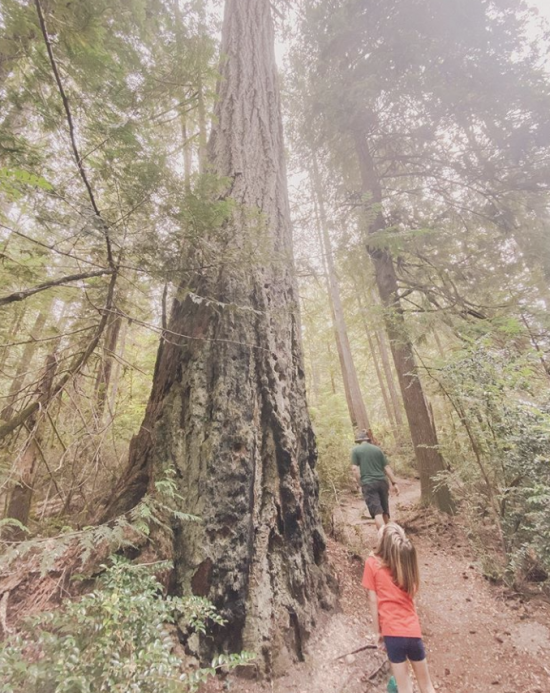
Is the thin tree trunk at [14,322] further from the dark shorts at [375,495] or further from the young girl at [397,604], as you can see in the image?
the dark shorts at [375,495]

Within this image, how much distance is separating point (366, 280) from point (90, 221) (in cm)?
761

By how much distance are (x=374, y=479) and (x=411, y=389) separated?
7.39 ft

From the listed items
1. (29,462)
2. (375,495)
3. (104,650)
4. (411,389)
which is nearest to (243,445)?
(104,650)

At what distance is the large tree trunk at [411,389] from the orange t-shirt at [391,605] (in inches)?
140

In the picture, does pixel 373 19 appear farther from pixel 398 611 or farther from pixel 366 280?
pixel 398 611

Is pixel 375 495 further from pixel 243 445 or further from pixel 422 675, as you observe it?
pixel 243 445

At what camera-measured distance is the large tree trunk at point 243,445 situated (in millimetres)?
2191

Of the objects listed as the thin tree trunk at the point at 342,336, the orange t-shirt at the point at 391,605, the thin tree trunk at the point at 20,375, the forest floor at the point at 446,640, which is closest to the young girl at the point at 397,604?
the orange t-shirt at the point at 391,605

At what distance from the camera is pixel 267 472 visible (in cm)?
260

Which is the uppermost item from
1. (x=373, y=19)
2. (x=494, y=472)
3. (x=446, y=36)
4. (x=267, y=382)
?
(x=373, y=19)

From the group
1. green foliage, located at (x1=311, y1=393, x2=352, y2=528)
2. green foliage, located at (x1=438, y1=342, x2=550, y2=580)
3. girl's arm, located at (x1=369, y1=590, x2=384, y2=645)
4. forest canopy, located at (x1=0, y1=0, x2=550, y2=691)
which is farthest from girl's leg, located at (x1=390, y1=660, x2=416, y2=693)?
green foliage, located at (x1=311, y1=393, x2=352, y2=528)

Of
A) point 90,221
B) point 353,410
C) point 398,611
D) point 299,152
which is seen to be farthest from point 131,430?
point 299,152

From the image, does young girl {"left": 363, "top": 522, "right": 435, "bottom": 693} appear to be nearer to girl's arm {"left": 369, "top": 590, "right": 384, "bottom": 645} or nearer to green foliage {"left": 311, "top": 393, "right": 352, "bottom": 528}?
girl's arm {"left": 369, "top": 590, "right": 384, "bottom": 645}

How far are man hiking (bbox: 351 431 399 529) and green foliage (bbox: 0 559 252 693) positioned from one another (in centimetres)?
358
